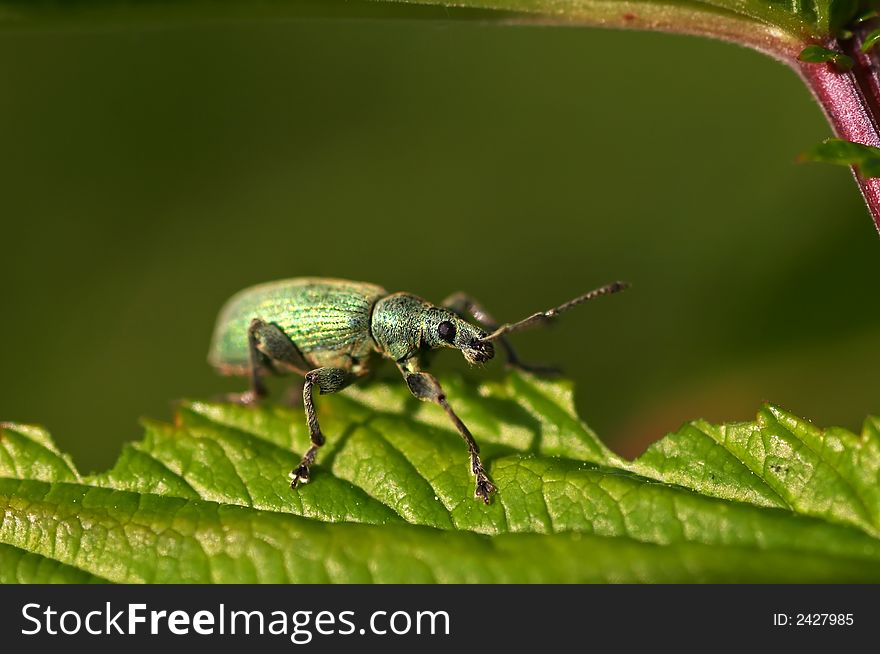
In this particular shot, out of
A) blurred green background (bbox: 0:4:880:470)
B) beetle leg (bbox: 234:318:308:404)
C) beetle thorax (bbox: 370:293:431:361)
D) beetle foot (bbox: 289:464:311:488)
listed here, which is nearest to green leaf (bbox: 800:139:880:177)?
beetle foot (bbox: 289:464:311:488)

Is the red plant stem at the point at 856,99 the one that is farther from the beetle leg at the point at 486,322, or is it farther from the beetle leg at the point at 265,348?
the beetle leg at the point at 265,348

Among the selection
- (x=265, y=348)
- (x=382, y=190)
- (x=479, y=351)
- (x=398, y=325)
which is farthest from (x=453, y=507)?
(x=382, y=190)

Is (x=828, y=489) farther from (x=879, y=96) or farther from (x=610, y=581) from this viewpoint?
(x=879, y=96)

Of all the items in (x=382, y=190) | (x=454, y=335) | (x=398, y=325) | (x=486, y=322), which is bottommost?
(x=454, y=335)

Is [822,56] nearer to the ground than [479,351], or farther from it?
nearer to the ground

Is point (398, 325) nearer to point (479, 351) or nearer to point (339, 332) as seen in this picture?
point (339, 332)

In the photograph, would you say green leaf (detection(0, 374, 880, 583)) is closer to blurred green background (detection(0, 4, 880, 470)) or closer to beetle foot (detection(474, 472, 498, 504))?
beetle foot (detection(474, 472, 498, 504))

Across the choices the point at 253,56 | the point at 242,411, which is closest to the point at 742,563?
the point at 242,411
